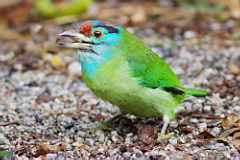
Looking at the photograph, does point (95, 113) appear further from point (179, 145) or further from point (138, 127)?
point (179, 145)

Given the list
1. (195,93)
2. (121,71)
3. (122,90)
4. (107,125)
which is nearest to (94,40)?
(121,71)

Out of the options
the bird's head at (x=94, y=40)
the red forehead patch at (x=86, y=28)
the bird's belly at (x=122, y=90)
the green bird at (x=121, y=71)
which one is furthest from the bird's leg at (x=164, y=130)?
the red forehead patch at (x=86, y=28)

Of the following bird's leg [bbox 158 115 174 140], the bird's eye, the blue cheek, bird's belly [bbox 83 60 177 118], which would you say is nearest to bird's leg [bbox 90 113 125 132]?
bird's belly [bbox 83 60 177 118]

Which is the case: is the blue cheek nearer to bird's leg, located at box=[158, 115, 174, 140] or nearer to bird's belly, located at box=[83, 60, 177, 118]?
bird's belly, located at box=[83, 60, 177, 118]

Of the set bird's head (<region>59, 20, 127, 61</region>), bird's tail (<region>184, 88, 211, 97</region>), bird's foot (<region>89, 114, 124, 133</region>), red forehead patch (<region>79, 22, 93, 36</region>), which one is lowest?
bird's foot (<region>89, 114, 124, 133</region>)

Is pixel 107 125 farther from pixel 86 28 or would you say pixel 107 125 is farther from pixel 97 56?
pixel 86 28

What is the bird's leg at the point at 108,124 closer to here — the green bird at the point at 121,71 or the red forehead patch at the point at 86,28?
the green bird at the point at 121,71
